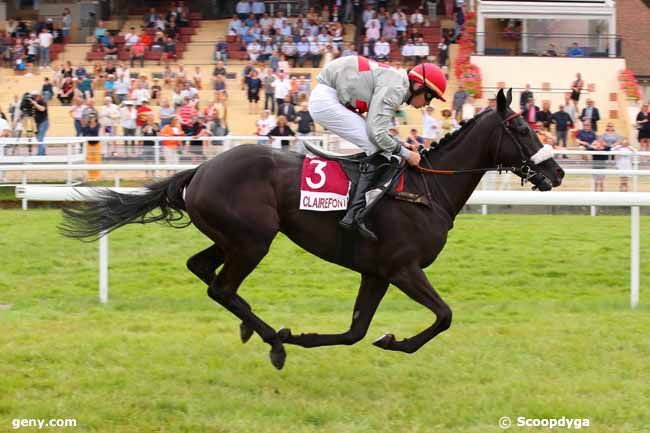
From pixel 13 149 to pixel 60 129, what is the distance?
14.2 ft

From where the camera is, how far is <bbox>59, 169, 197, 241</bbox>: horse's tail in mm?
6363

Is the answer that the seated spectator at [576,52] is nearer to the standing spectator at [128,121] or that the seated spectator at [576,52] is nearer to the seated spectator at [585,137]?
the seated spectator at [585,137]

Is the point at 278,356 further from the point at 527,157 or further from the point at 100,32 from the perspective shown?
the point at 100,32

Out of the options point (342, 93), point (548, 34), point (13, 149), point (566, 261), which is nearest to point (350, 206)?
point (342, 93)

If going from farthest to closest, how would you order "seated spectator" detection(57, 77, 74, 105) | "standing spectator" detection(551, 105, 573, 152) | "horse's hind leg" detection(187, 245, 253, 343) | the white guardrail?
"seated spectator" detection(57, 77, 74, 105) < "standing spectator" detection(551, 105, 573, 152) < the white guardrail < "horse's hind leg" detection(187, 245, 253, 343)

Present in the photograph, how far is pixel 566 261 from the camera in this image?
31.0 ft

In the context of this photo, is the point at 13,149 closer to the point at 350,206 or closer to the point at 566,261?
the point at 566,261

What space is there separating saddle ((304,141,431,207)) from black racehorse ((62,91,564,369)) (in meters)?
0.04

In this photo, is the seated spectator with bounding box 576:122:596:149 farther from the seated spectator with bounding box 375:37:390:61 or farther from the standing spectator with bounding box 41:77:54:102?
the standing spectator with bounding box 41:77:54:102

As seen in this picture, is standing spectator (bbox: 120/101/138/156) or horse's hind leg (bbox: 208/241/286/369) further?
standing spectator (bbox: 120/101/138/156)

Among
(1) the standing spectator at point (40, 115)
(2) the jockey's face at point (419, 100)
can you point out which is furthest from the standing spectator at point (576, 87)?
(2) the jockey's face at point (419, 100)

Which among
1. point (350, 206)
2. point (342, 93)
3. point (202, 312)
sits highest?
point (342, 93)

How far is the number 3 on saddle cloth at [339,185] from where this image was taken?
598cm

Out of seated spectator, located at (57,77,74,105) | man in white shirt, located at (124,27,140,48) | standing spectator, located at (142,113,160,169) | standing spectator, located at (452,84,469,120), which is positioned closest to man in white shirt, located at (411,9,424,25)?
standing spectator, located at (452,84,469,120)
